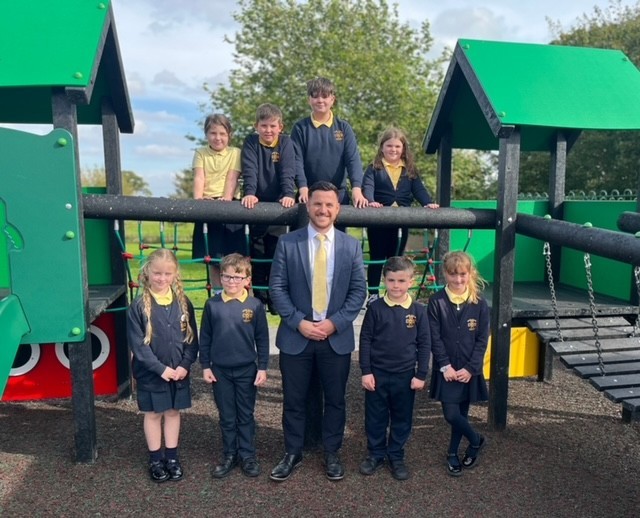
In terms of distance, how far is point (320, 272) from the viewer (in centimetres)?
325

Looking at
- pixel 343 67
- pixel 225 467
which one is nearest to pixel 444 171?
pixel 225 467

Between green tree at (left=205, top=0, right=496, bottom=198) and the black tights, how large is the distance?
13131 mm

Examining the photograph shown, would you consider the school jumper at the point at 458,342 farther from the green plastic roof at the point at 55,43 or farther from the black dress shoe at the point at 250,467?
the green plastic roof at the point at 55,43

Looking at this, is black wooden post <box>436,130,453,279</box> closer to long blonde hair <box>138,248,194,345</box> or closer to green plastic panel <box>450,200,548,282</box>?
green plastic panel <box>450,200,548,282</box>

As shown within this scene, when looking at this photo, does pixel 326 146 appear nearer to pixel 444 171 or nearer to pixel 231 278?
pixel 231 278

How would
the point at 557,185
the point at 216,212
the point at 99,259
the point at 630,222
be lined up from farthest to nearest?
the point at 557,185
the point at 99,259
the point at 216,212
the point at 630,222

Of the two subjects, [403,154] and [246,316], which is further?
[403,154]

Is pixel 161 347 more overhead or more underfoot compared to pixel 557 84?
more underfoot

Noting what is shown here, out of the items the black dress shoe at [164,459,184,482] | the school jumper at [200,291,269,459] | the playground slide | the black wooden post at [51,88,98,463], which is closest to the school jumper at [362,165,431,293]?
the school jumper at [200,291,269,459]

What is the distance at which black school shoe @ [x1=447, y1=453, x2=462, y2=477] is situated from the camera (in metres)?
3.45

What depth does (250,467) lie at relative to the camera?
3412 mm

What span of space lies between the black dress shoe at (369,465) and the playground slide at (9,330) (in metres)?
2.00

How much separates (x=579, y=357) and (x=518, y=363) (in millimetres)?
810

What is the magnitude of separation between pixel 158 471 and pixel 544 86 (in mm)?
3577
